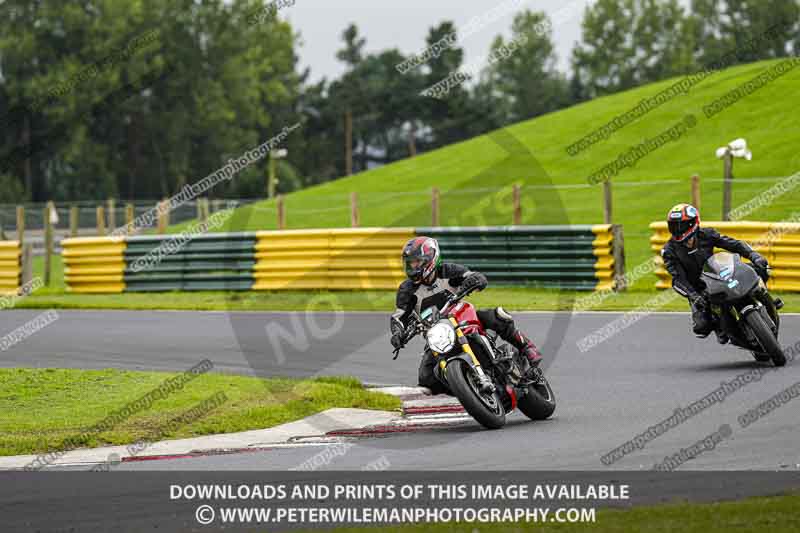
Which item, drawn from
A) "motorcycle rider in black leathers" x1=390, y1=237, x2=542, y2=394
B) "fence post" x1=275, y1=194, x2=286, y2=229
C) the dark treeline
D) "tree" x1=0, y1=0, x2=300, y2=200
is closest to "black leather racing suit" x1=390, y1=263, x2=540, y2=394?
"motorcycle rider in black leathers" x1=390, y1=237, x2=542, y2=394

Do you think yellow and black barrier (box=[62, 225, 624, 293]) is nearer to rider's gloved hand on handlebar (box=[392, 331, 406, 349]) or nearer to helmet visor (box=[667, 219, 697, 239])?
helmet visor (box=[667, 219, 697, 239])

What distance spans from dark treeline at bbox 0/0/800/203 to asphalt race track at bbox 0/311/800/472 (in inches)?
1834

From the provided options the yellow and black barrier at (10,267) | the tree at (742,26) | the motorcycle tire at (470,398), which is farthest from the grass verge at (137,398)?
the tree at (742,26)

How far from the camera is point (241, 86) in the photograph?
322 ft

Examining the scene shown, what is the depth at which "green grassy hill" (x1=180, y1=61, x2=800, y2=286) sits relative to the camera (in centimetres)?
4466

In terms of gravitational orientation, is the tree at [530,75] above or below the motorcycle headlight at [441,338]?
above

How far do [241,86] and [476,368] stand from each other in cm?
8959

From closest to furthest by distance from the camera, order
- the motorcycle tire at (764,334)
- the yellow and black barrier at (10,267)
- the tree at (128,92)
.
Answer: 1. the motorcycle tire at (764,334)
2. the yellow and black barrier at (10,267)
3. the tree at (128,92)

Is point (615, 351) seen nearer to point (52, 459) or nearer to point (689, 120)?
point (52, 459)

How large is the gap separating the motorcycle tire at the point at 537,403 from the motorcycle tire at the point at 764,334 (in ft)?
8.90

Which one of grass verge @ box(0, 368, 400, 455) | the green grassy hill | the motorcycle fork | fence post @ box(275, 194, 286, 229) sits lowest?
grass verge @ box(0, 368, 400, 455)

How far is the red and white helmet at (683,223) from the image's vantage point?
14.0 meters

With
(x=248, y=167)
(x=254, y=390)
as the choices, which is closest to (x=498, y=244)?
(x=254, y=390)

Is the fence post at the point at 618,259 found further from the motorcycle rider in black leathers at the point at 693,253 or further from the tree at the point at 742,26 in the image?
the tree at the point at 742,26
